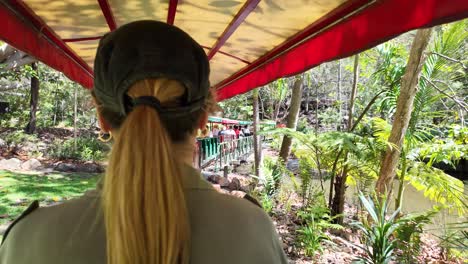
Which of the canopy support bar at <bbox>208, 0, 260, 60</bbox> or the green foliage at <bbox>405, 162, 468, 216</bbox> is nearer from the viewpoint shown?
the canopy support bar at <bbox>208, 0, 260, 60</bbox>

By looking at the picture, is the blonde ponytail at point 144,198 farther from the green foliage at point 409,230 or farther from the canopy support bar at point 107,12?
the green foliage at point 409,230

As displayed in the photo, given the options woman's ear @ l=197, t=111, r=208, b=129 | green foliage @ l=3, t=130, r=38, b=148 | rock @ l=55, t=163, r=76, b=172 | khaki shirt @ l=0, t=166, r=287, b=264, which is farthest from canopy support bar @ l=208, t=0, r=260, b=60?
green foliage @ l=3, t=130, r=38, b=148

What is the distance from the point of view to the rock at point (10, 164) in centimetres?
992

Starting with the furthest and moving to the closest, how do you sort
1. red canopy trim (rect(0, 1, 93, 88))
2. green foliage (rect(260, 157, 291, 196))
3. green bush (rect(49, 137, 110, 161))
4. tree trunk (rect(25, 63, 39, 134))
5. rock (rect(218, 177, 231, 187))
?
tree trunk (rect(25, 63, 39, 134)) < green bush (rect(49, 137, 110, 161)) < rock (rect(218, 177, 231, 187)) < green foliage (rect(260, 157, 291, 196)) < red canopy trim (rect(0, 1, 93, 88))

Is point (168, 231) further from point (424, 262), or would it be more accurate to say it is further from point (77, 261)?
point (424, 262)

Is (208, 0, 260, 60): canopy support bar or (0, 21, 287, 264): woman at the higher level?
(208, 0, 260, 60): canopy support bar

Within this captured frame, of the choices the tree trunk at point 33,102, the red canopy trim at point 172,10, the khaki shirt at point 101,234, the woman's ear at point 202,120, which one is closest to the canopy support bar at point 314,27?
the red canopy trim at point 172,10

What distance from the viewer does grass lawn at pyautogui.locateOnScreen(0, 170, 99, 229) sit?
19.9 feet

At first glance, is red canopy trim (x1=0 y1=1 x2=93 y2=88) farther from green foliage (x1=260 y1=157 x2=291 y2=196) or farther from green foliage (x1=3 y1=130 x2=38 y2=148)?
green foliage (x1=3 y1=130 x2=38 y2=148)

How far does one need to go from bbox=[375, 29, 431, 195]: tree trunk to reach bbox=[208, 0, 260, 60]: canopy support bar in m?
2.61

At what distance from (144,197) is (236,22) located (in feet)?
5.66

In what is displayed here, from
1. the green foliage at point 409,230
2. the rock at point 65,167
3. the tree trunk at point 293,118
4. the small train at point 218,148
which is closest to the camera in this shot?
the green foliage at point 409,230

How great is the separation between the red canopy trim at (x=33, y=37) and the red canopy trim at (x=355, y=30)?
5.19 feet

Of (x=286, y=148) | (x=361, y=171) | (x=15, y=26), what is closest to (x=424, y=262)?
(x=361, y=171)
